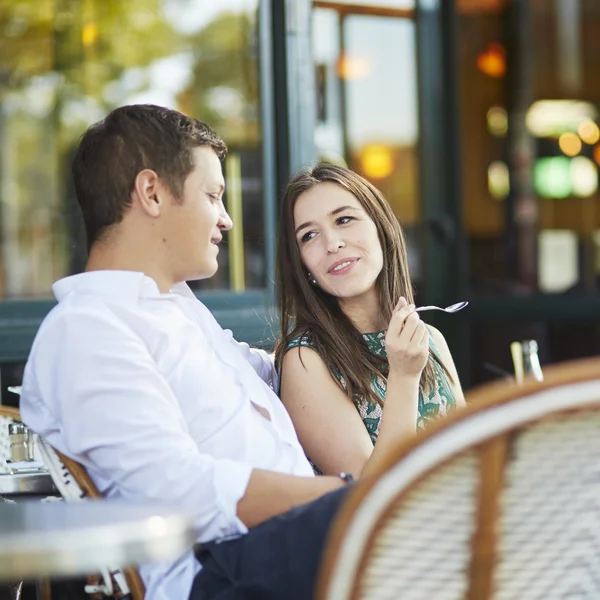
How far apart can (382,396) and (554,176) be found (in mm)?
6409

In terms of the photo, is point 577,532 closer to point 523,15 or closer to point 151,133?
point 151,133

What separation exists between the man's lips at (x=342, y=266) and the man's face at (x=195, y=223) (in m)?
0.47

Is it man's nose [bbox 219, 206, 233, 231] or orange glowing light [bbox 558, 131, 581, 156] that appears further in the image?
orange glowing light [bbox 558, 131, 581, 156]

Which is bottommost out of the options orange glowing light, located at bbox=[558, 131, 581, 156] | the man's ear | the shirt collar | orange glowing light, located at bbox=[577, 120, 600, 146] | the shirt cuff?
the shirt cuff

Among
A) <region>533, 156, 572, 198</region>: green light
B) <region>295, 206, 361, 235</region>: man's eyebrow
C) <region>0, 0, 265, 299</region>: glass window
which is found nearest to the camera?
<region>295, 206, 361, 235</region>: man's eyebrow

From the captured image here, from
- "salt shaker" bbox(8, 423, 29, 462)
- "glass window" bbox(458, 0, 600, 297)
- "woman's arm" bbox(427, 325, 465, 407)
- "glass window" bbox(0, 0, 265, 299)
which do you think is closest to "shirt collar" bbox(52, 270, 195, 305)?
"salt shaker" bbox(8, 423, 29, 462)

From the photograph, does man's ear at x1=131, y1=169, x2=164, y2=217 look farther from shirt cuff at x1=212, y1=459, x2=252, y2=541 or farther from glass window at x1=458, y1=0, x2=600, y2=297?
glass window at x1=458, y1=0, x2=600, y2=297

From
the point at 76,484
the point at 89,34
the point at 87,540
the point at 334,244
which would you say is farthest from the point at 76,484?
the point at 89,34

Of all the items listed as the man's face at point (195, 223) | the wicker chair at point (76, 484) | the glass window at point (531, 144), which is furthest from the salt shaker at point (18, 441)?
the glass window at point (531, 144)

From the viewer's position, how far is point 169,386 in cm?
179

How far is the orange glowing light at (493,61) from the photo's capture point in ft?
26.8

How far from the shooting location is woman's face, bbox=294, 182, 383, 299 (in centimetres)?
240

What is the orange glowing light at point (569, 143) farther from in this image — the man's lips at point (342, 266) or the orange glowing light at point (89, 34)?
the man's lips at point (342, 266)

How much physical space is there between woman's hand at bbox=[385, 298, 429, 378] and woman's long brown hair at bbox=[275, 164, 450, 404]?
22 centimetres
